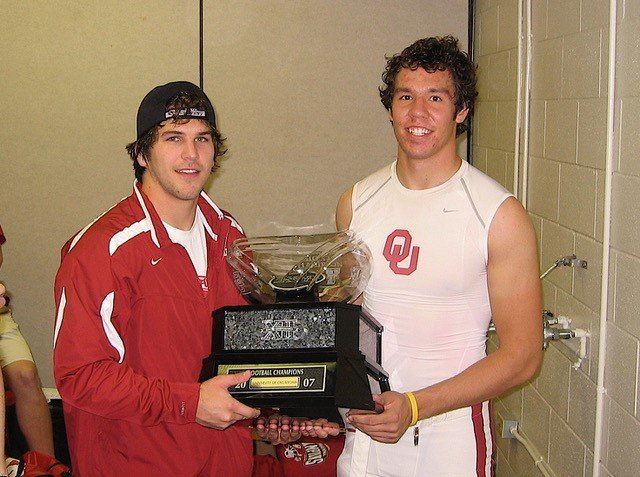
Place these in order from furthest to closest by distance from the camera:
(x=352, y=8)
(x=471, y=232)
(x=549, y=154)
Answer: (x=352, y=8) < (x=549, y=154) < (x=471, y=232)

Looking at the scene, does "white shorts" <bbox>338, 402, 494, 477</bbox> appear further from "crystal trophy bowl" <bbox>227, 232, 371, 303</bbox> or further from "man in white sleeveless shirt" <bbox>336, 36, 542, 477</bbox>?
"crystal trophy bowl" <bbox>227, 232, 371, 303</bbox>

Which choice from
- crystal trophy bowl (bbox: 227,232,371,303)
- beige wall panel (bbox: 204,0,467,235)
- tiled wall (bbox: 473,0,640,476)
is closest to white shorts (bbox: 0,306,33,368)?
beige wall panel (bbox: 204,0,467,235)

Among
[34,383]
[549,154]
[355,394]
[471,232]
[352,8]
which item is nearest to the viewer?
[355,394]

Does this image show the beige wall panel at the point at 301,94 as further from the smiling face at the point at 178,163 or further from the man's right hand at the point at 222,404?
the man's right hand at the point at 222,404

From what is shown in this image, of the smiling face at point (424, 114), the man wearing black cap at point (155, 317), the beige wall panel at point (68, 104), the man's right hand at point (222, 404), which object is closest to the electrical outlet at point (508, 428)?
the man wearing black cap at point (155, 317)

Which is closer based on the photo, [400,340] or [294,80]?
[400,340]

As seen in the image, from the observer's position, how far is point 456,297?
1.94 m

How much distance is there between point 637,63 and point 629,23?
0.12 metres

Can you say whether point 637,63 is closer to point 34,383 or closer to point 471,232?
Answer: point 471,232

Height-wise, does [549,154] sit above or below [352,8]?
below

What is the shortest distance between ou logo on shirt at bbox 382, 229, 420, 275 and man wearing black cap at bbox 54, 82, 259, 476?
1.28 ft

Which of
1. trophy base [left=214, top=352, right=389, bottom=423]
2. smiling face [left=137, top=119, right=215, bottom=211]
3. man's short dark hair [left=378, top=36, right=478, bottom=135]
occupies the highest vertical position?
man's short dark hair [left=378, top=36, right=478, bottom=135]

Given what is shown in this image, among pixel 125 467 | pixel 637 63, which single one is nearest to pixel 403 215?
pixel 637 63

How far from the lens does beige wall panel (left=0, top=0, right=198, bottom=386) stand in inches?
151
